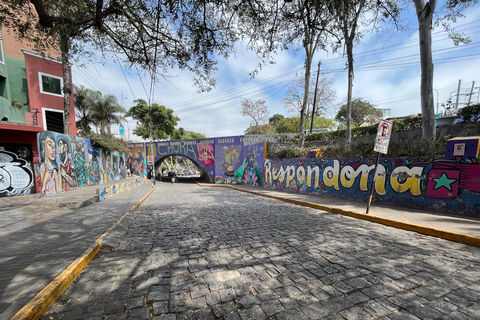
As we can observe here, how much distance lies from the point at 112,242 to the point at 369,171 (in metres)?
8.43

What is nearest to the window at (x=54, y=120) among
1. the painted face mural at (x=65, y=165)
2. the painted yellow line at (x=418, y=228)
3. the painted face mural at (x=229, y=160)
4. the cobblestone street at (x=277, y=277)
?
the painted face mural at (x=65, y=165)

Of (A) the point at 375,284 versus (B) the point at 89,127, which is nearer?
(A) the point at 375,284

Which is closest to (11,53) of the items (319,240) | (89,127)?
(89,127)

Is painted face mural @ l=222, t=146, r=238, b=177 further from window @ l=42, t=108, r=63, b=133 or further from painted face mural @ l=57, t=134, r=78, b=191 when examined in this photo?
window @ l=42, t=108, r=63, b=133

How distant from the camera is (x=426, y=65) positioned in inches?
291

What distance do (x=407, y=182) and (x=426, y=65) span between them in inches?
185

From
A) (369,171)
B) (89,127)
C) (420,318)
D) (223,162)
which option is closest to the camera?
(420,318)

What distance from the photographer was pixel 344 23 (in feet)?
16.6

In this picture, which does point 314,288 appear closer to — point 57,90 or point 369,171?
point 369,171

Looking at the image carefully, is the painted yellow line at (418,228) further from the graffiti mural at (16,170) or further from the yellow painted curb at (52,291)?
the graffiti mural at (16,170)

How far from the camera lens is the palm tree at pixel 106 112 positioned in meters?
23.8

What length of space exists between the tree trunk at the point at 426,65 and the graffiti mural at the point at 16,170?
20383 mm

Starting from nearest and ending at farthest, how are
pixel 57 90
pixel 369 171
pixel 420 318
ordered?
pixel 420 318 → pixel 369 171 → pixel 57 90

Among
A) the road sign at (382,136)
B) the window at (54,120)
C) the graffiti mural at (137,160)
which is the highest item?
the window at (54,120)
